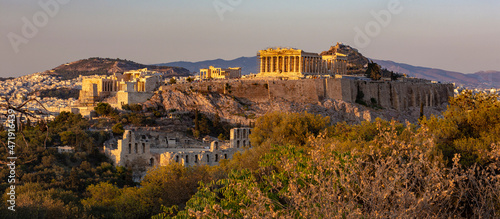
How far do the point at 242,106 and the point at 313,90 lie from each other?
8.63m

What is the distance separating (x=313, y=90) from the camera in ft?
180

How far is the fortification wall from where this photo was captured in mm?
52656

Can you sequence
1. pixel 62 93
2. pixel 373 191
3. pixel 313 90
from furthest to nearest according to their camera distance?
pixel 62 93 < pixel 313 90 < pixel 373 191

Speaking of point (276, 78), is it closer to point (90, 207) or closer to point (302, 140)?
point (302, 140)

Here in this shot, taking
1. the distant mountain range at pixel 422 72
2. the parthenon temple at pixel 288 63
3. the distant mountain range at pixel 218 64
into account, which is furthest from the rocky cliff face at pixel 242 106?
the distant mountain range at pixel 218 64

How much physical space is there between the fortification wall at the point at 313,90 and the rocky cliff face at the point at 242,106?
92 cm

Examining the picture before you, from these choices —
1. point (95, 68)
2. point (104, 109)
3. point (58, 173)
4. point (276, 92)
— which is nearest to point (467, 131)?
point (58, 173)

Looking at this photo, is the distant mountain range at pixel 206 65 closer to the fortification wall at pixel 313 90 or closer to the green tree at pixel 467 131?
the fortification wall at pixel 313 90

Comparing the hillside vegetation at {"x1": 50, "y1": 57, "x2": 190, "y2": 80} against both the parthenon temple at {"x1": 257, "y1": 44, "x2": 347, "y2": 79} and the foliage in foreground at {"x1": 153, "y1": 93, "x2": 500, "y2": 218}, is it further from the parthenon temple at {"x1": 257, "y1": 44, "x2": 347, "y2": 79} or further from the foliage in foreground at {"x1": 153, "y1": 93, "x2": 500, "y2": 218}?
the foliage in foreground at {"x1": 153, "y1": 93, "x2": 500, "y2": 218}

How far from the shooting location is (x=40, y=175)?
77.2 ft

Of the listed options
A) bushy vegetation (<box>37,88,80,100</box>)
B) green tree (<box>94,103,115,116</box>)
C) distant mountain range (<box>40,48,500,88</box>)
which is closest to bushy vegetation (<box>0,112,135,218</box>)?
green tree (<box>94,103,115,116</box>)

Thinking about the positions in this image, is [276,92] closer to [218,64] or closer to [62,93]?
[62,93]

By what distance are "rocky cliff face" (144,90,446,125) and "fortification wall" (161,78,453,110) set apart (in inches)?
36.4

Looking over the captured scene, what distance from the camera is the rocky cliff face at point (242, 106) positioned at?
47.6 m
